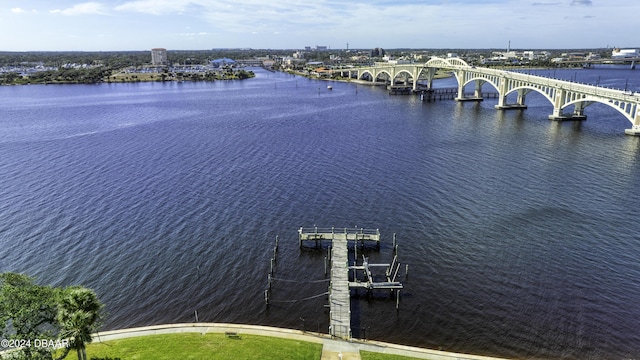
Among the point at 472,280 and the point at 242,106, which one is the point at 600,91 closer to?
the point at 472,280

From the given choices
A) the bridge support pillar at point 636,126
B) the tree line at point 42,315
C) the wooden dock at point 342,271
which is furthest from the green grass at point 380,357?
the bridge support pillar at point 636,126

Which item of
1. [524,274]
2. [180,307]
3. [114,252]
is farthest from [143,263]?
[524,274]

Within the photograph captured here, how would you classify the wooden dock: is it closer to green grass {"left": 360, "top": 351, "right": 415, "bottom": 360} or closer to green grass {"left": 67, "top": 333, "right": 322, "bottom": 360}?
green grass {"left": 360, "top": 351, "right": 415, "bottom": 360}

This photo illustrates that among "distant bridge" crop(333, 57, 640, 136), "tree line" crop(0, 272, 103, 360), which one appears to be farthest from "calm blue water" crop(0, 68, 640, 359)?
"tree line" crop(0, 272, 103, 360)

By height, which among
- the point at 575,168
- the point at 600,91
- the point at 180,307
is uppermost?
the point at 600,91

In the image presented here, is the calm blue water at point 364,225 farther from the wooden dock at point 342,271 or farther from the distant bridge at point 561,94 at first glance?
the distant bridge at point 561,94
